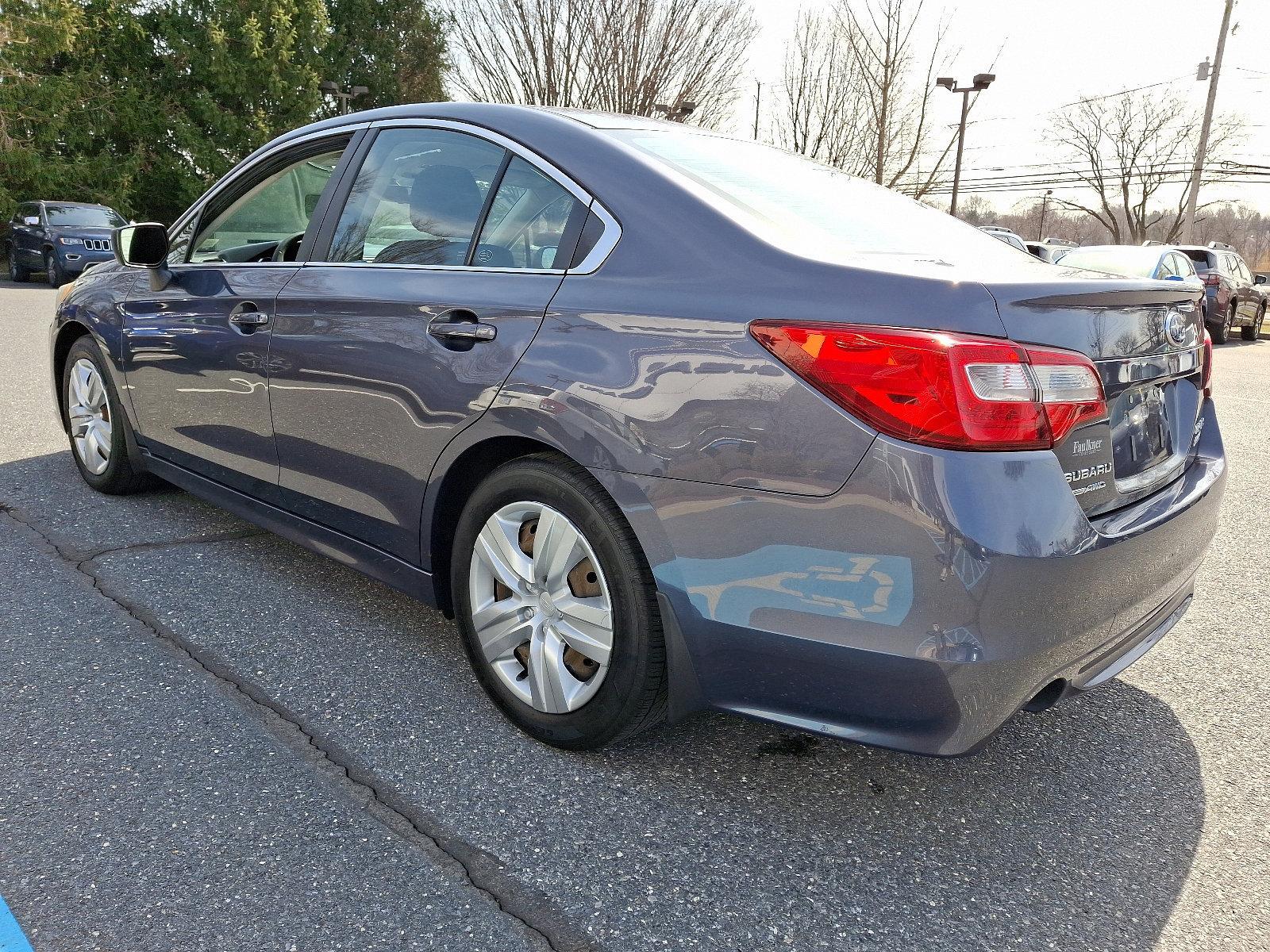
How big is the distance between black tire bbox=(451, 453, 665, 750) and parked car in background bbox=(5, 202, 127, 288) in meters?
20.0

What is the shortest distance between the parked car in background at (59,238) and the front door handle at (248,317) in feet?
60.8

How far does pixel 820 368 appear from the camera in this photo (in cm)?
192

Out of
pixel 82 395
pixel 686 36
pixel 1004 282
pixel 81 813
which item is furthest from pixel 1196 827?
pixel 686 36

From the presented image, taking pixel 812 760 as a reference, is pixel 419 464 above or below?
above

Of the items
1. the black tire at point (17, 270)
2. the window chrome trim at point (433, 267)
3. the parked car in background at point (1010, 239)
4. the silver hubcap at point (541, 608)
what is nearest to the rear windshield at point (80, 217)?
the black tire at point (17, 270)

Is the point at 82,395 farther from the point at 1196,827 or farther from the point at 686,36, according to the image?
the point at 686,36

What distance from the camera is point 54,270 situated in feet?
65.4

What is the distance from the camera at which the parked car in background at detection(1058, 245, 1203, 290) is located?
512 inches

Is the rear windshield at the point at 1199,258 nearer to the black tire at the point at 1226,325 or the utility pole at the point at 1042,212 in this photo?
the black tire at the point at 1226,325

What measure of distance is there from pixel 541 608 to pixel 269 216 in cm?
207

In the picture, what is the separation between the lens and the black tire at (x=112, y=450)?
430 centimetres

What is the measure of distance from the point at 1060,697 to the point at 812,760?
69 centimetres

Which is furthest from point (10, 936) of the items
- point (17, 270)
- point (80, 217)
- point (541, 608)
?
point (17, 270)

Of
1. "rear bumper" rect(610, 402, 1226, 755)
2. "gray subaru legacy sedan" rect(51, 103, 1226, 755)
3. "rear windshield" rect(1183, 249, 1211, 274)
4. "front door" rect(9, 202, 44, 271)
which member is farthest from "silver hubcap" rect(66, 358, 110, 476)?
"front door" rect(9, 202, 44, 271)
